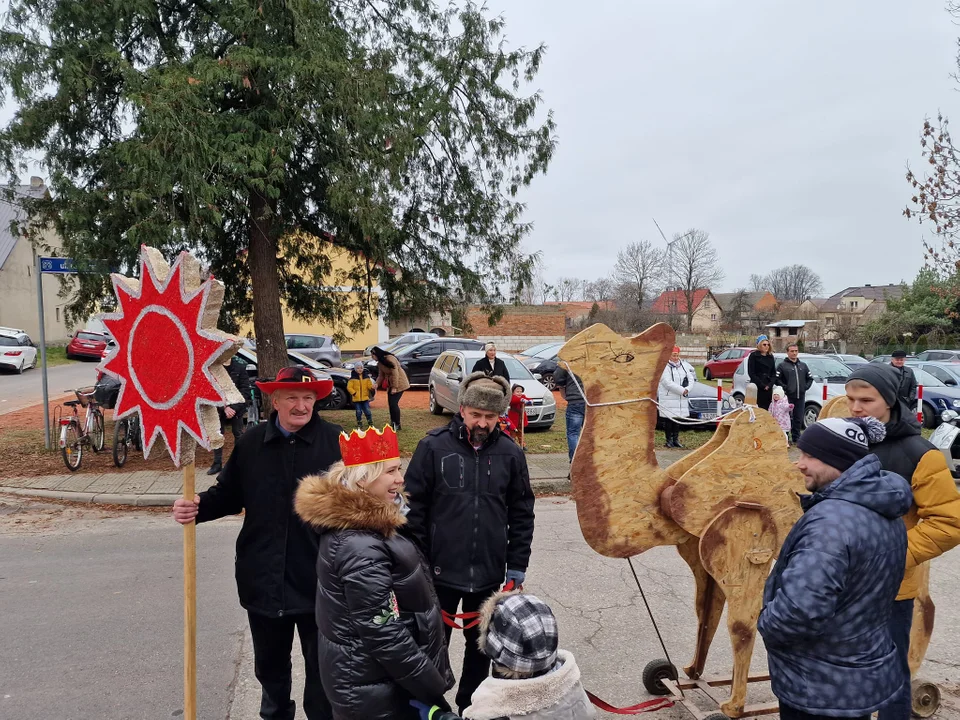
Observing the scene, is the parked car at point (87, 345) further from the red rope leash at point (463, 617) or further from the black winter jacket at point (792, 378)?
the red rope leash at point (463, 617)

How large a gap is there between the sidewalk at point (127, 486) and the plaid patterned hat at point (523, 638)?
660 cm

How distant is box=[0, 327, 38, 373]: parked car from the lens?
25.0m

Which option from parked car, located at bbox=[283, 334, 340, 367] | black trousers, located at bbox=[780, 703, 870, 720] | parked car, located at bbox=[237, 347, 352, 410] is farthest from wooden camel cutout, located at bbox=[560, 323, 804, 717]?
parked car, located at bbox=[283, 334, 340, 367]

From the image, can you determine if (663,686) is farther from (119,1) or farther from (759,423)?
(119,1)

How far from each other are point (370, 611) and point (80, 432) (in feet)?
32.1

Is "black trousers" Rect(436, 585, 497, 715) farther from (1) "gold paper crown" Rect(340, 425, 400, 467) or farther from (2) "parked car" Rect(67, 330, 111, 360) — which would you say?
(2) "parked car" Rect(67, 330, 111, 360)

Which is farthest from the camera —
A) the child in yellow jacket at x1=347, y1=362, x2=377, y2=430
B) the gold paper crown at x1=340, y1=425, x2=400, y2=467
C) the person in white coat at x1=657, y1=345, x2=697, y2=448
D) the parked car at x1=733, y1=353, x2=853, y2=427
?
the parked car at x1=733, y1=353, x2=853, y2=427

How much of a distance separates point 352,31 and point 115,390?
6.88 m

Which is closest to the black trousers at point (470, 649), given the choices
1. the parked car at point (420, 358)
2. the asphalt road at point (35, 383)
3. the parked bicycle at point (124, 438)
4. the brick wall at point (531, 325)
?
the parked bicycle at point (124, 438)

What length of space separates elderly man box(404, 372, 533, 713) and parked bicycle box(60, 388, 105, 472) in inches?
335

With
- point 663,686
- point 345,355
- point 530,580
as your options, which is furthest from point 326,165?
point 345,355

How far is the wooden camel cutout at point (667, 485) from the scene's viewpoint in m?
A: 3.28

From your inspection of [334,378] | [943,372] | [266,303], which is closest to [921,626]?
[266,303]

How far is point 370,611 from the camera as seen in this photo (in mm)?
2193
